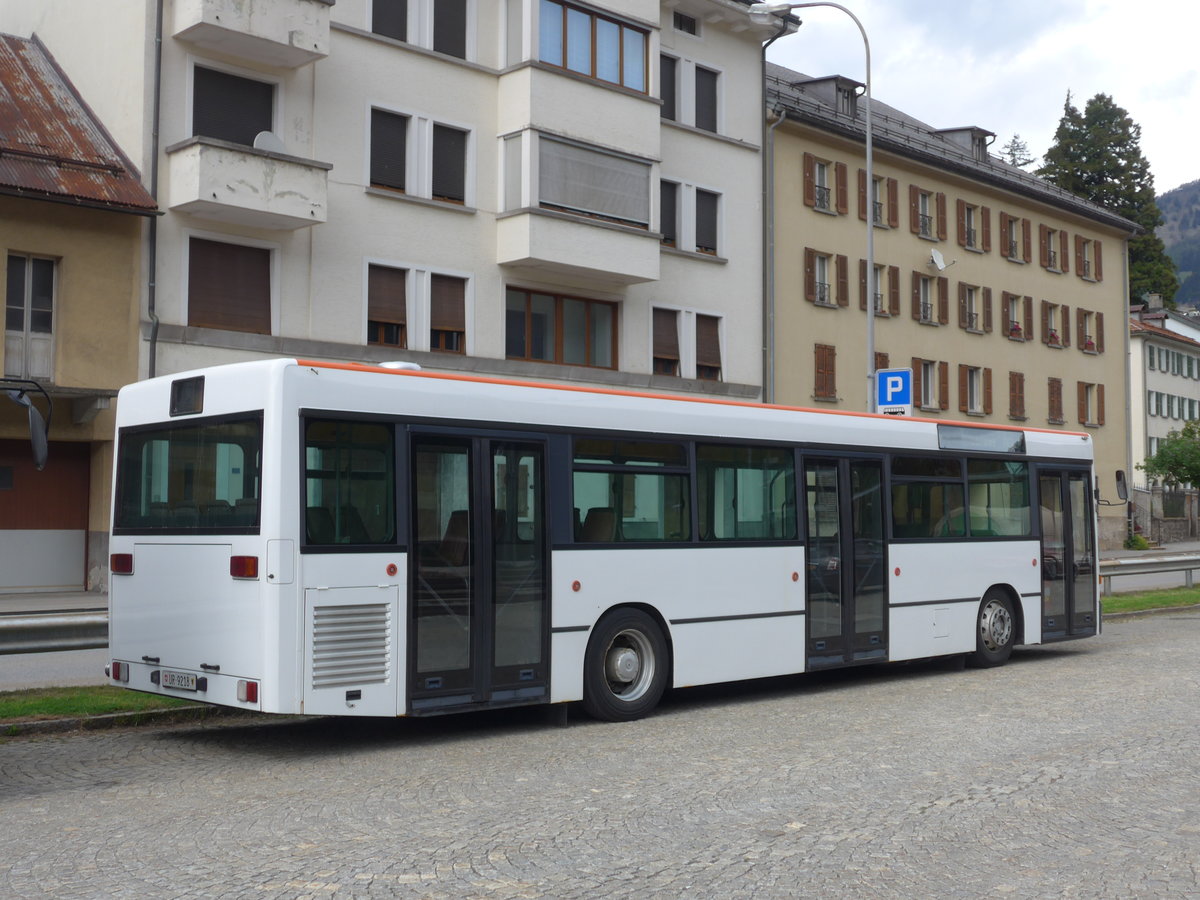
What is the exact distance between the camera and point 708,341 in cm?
3388

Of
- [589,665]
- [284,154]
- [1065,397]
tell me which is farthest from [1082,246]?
[589,665]

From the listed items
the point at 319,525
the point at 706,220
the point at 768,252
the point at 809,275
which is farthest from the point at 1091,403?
the point at 319,525

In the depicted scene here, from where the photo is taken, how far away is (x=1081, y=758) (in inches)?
364

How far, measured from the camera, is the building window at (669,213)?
107 ft

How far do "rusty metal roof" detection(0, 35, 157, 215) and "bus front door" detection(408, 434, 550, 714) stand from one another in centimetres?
1493

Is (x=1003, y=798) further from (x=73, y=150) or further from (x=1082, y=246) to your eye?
(x=1082, y=246)

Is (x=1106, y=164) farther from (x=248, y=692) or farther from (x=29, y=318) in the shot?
(x=248, y=692)

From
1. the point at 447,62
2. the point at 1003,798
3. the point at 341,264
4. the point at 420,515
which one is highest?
the point at 447,62

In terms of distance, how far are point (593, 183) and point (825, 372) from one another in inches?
468

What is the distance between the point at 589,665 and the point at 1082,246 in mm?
46487

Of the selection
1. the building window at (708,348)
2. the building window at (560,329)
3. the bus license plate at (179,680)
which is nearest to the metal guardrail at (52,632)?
the bus license plate at (179,680)

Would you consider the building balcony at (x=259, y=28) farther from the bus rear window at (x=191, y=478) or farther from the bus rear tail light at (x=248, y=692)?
the bus rear tail light at (x=248, y=692)

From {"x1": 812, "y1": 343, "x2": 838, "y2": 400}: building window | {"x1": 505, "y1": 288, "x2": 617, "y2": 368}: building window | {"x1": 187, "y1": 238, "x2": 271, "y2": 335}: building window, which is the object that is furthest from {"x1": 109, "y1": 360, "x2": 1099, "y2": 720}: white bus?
{"x1": 812, "y1": 343, "x2": 838, "y2": 400}: building window

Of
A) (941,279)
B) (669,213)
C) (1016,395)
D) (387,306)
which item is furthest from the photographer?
(1016,395)
